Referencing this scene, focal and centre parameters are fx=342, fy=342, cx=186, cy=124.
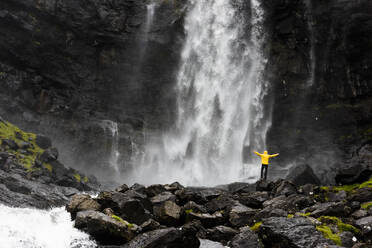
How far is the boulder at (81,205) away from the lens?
1488 cm

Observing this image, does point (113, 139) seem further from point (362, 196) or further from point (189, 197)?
point (362, 196)

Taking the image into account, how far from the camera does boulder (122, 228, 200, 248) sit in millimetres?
10984

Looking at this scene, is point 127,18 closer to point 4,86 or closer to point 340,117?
point 4,86

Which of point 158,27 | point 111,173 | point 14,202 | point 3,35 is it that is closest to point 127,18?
point 158,27

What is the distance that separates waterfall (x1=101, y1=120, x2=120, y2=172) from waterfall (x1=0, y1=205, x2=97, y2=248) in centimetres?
2667

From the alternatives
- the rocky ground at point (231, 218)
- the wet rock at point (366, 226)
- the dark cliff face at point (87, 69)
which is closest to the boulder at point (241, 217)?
the rocky ground at point (231, 218)

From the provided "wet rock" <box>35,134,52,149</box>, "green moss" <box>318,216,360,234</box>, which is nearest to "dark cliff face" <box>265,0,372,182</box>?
"green moss" <box>318,216,360,234</box>

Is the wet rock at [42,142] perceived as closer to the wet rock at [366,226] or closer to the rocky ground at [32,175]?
the rocky ground at [32,175]

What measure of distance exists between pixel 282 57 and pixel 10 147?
104 ft

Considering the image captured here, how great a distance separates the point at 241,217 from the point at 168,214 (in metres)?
3.14

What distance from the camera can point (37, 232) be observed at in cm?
1246

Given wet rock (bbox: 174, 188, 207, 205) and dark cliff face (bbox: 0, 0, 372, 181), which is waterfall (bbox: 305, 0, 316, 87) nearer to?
dark cliff face (bbox: 0, 0, 372, 181)

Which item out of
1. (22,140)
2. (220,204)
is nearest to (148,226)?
(220,204)

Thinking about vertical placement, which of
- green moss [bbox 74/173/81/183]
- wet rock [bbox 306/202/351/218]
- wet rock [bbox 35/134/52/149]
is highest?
wet rock [bbox 35/134/52/149]
